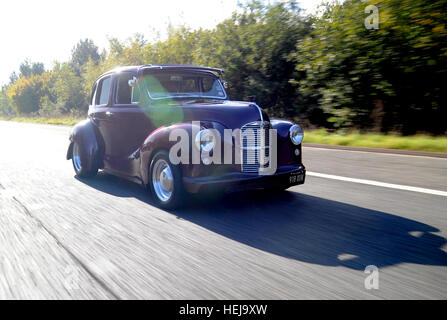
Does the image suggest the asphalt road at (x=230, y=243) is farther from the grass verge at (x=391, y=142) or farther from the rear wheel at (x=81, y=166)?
the grass verge at (x=391, y=142)

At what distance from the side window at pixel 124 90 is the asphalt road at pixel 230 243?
1.33m

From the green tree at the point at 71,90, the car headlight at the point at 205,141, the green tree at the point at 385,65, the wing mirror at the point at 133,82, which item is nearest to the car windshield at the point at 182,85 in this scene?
the wing mirror at the point at 133,82

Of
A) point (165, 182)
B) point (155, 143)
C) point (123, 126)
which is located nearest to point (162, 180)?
point (165, 182)

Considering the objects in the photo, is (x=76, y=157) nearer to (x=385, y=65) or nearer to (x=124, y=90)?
(x=124, y=90)

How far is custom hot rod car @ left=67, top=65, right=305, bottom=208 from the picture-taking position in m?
4.41

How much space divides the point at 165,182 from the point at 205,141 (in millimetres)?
805

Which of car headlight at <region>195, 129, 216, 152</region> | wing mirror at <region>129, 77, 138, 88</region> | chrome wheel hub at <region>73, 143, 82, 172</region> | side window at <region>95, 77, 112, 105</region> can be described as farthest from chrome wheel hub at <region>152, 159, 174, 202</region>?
chrome wheel hub at <region>73, 143, 82, 172</region>

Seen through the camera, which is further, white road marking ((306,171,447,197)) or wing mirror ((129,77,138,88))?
wing mirror ((129,77,138,88))

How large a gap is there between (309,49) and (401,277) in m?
12.4

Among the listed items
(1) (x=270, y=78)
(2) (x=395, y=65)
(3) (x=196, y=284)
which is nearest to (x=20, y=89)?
(1) (x=270, y=78)

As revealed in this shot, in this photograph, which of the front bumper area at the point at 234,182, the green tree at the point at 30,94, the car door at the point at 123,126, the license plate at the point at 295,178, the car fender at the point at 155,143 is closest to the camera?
the front bumper area at the point at 234,182

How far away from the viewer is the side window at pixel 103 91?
6.26 m

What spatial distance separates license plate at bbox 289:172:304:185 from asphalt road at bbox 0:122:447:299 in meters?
0.26

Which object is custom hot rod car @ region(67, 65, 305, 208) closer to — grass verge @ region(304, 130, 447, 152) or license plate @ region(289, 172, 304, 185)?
license plate @ region(289, 172, 304, 185)
